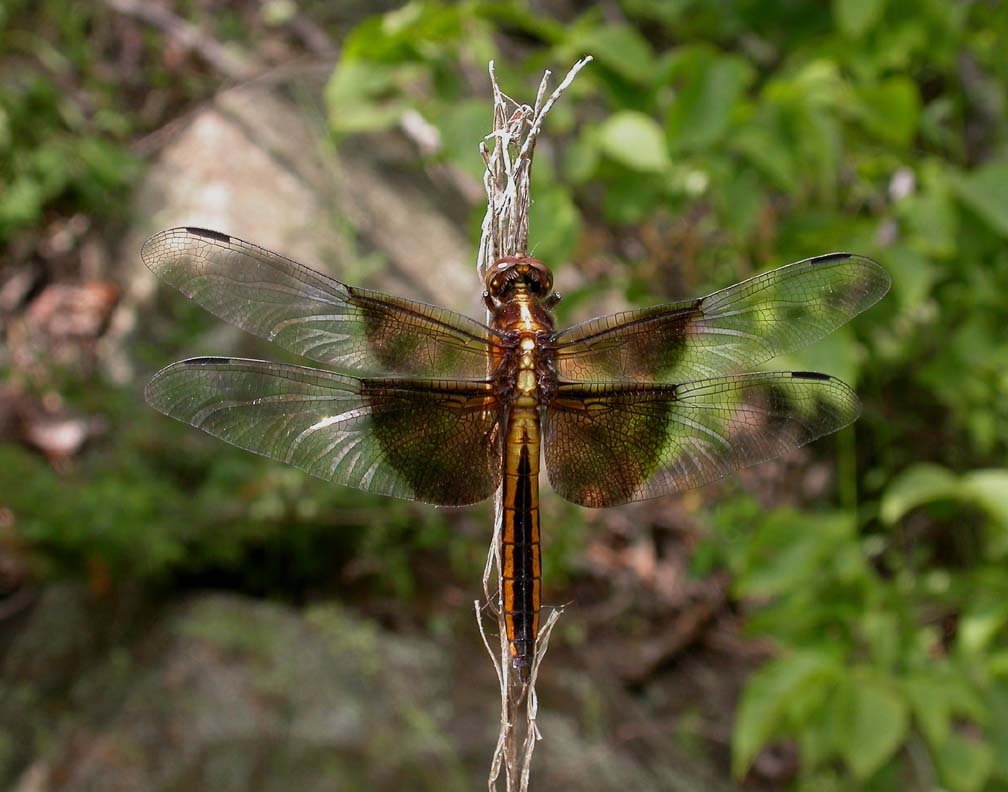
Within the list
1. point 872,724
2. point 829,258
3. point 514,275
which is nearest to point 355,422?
point 514,275

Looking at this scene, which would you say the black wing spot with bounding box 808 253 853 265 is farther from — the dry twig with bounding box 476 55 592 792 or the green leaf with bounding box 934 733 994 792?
the green leaf with bounding box 934 733 994 792

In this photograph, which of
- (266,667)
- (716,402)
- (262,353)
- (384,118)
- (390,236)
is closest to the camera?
(716,402)

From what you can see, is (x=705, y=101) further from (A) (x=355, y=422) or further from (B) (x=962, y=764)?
(B) (x=962, y=764)

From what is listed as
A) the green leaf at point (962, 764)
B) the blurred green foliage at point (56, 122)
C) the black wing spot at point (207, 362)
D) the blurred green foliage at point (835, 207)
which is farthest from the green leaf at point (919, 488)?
the blurred green foliage at point (56, 122)

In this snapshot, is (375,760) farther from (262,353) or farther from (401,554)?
(262,353)

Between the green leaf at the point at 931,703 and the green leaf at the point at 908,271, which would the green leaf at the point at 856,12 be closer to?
the green leaf at the point at 908,271

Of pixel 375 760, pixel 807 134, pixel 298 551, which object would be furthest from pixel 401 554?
pixel 807 134
